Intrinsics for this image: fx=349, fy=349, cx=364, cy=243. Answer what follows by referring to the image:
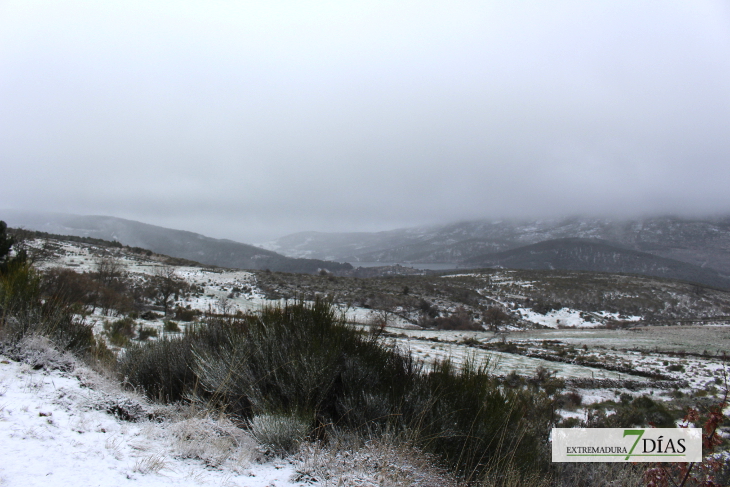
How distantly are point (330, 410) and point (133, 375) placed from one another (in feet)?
10.1

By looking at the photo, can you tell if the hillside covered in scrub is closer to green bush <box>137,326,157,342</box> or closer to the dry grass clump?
the dry grass clump

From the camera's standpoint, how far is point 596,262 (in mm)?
162500

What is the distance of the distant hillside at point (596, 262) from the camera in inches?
5979

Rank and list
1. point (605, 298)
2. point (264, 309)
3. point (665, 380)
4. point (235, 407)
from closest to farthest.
Answer: point (235, 407), point (264, 309), point (665, 380), point (605, 298)

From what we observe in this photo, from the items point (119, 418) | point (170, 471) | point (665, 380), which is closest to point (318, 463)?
point (170, 471)

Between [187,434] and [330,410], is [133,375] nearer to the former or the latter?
[187,434]

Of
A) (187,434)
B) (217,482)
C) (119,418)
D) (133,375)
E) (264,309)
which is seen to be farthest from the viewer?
(264,309)

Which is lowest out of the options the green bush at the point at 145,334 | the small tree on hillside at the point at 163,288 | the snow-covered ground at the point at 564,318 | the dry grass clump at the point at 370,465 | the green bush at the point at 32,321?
the snow-covered ground at the point at 564,318

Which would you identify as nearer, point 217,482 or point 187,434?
point 217,482

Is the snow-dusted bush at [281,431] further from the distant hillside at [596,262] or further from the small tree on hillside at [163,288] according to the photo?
the distant hillside at [596,262]

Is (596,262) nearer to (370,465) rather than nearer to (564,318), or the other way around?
(564,318)

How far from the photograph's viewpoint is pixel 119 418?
356 centimetres

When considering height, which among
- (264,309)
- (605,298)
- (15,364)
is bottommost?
(605,298)

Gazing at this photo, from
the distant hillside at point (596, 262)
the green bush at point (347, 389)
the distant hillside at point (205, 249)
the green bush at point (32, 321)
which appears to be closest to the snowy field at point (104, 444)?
the green bush at point (347, 389)
